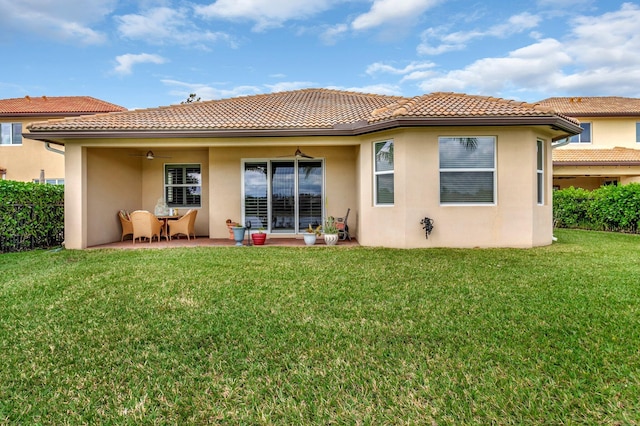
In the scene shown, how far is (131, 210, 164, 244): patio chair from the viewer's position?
35.8ft

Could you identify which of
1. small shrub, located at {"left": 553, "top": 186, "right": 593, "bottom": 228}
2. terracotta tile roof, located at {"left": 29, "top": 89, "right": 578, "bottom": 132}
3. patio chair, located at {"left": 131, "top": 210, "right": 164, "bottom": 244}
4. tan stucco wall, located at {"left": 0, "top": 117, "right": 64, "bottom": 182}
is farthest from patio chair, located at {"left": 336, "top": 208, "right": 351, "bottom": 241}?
tan stucco wall, located at {"left": 0, "top": 117, "right": 64, "bottom": 182}

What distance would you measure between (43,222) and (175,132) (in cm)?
491

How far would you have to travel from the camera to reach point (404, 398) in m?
2.56

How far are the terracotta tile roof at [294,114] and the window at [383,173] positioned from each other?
0.89m

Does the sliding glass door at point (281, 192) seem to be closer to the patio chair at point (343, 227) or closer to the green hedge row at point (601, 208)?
the patio chair at point (343, 227)

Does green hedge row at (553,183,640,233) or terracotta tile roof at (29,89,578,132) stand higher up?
terracotta tile roof at (29,89,578,132)

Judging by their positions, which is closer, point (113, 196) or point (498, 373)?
point (498, 373)

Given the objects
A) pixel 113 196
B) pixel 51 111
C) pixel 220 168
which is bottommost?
pixel 113 196

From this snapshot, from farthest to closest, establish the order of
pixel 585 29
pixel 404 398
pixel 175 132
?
pixel 585 29 < pixel 175 132 < pixel 404 398

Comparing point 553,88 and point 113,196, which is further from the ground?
point 553,88

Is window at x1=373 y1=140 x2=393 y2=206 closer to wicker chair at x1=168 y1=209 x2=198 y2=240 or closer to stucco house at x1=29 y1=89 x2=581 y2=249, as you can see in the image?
stucco house at x1=29 y1=89 x2=581 y2=249

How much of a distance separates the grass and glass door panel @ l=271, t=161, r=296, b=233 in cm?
556

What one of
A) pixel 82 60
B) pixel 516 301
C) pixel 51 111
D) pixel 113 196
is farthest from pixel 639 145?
pixel 51 111

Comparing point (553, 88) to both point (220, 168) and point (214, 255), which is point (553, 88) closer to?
point (220, 168)
